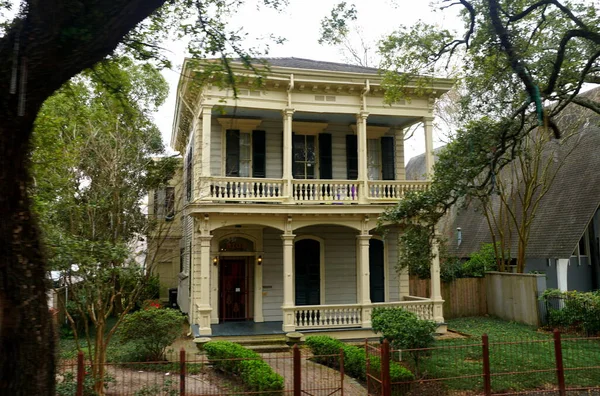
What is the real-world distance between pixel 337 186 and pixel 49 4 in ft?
41.5

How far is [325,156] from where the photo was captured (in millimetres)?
16812

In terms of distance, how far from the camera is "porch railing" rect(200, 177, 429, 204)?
14281mm

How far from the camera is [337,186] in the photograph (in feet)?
51.6

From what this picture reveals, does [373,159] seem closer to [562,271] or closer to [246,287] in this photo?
[246,287]

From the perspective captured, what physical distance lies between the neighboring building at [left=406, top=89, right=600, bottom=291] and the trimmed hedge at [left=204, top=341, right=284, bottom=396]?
10639 millimetres

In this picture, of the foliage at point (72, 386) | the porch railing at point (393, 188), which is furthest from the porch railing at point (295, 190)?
the foliage at point (72, 386)

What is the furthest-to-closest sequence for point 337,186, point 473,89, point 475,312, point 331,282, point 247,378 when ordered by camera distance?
point 475,312 < point 331,282 < point 337,186 < point 473,89 < point 247,378

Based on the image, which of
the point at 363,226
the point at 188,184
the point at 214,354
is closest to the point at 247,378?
the point at 214,354

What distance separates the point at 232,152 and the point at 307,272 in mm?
4694

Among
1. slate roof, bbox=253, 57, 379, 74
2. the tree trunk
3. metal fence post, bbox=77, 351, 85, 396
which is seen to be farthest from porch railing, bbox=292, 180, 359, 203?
the tree trunk

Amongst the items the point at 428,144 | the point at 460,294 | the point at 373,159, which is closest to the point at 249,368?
the point at 428,144

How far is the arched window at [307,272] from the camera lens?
53.8 feet

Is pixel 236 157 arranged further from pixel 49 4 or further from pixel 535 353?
pixel 49 4

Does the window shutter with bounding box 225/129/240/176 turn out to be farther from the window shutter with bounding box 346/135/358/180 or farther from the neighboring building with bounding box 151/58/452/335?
the window shutter with bounding box 346/135/358/180
